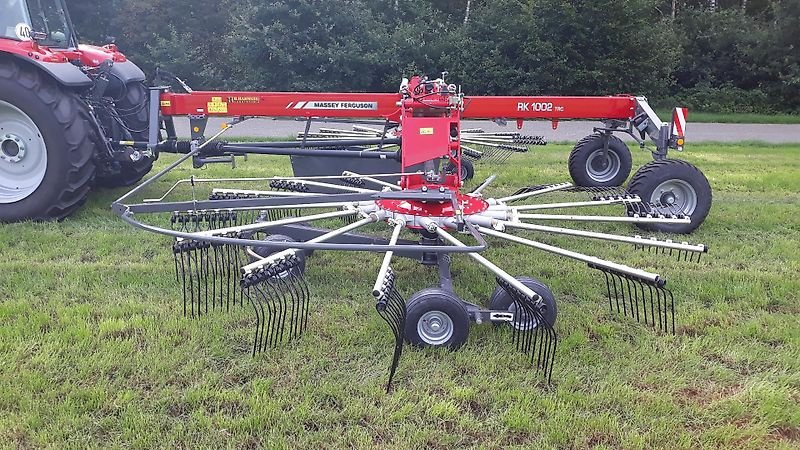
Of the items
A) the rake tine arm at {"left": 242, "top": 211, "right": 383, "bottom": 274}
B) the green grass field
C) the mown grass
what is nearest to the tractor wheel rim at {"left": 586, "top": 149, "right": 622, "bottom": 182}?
the green grass field

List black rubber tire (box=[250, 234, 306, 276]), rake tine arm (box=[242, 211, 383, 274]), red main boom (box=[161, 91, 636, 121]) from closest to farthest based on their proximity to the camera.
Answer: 1. rake tine arm (box=[242, 211, 383, 274])
2. black rubber tire (box=[250, 234, 306, 276])
3. red main boom (box=[161, 91, 636, 121])

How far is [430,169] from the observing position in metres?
4.24

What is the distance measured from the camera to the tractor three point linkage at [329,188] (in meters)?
3.21

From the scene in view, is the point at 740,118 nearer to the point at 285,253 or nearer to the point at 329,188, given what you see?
the point at 329,188

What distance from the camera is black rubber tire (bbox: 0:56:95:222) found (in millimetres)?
4887

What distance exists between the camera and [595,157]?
273 inches

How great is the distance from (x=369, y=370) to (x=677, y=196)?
3343 millimetres

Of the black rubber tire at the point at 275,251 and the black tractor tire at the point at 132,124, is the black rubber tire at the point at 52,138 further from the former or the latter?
the black rubber tire at the point at 275,251

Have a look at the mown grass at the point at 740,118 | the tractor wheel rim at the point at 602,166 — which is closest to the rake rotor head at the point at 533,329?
the tractor wheel rim at the point at 602,166

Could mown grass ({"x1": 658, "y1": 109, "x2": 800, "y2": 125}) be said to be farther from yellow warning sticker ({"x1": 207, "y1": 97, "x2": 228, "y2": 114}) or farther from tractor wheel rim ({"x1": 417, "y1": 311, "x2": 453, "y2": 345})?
tractor wheel rim ({"x1": 417, "y1": 311, "x2": 453, "y2": 345})

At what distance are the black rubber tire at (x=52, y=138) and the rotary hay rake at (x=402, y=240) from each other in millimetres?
586

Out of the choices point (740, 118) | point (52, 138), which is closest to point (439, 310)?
point (52, 138)

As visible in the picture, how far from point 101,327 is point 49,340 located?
232mm

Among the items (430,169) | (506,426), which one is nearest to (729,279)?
(430,169)
